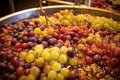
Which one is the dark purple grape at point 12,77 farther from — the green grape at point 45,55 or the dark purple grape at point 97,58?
the dark purple grape at point 97,58

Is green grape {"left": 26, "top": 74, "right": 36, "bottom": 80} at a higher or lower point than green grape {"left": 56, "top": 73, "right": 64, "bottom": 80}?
higher

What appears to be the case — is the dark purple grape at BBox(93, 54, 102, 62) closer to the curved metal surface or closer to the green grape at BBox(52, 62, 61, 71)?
the green grape at BBox(52, 62, 61, 71)

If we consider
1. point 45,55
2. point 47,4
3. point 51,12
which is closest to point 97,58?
point 45,55

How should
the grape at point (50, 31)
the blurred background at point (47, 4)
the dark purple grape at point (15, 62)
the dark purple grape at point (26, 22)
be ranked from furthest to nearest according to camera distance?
the blurred background at point (47, 4) < the dark purple grape at point (26, 22) < the grape at point (50, 31) < the dark purple grape at point (15, 62)

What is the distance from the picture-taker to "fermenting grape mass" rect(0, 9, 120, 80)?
133cm

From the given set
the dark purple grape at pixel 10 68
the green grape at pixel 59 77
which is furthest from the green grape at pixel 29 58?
the green grape at pixel 59 77

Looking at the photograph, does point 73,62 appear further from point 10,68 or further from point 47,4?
point 47,4

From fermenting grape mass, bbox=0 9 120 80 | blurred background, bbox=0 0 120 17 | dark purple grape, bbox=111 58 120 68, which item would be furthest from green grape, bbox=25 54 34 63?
blurred background, bbox=0 0 120 17

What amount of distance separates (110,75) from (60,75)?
0.32 metres

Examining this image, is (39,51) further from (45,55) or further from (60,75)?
(60,75)

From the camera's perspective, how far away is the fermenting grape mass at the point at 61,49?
133 cm

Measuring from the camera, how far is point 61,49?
1.47 m

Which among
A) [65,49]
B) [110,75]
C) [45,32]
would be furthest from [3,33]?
[110,75]

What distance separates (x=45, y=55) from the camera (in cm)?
139
